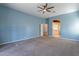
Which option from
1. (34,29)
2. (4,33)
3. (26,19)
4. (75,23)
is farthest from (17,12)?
(75,23)

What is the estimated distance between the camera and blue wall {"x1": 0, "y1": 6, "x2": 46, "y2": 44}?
585 centimetres

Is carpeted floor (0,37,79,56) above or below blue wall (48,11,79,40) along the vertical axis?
below

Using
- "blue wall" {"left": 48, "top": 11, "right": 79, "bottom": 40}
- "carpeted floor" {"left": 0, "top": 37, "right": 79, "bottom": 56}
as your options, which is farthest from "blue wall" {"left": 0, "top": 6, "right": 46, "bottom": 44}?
"blue wall" {"left": 48, "top": 11, "right": 79, "bottom": 40}

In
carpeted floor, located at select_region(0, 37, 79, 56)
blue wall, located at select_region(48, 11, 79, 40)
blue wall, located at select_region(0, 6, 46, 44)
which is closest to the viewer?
carpeted floor, located at select_region(0, 37, 79, 56)

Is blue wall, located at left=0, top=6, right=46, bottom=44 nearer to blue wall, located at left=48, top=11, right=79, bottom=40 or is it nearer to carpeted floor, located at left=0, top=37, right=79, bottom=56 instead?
carpeted floor, located at left=0, top=37, right=79, bottom=56

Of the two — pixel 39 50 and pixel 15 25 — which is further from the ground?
pixel 15 25

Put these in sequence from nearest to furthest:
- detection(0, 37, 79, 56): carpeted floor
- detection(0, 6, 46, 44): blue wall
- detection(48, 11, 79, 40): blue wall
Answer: detection(0, 37, 79, 56): carpeted floor → detection(0, 6, 46, 44): blue wall → detection(48, 11, 79, 40): blue wall

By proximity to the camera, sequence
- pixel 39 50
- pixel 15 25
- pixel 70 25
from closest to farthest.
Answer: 1. pixel 39 50
2. pixel 15 25
3. pixel 70 25

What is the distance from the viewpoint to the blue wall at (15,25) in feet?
19.2

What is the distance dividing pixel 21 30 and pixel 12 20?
1.42 metres

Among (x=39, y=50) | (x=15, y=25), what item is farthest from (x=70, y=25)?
(x=15, y=25)

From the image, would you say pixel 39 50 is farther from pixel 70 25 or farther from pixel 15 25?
pixel 70 25

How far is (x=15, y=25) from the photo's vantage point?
688cm

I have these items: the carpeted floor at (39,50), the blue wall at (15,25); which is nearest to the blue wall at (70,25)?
the carpeted floor at (39,50)
